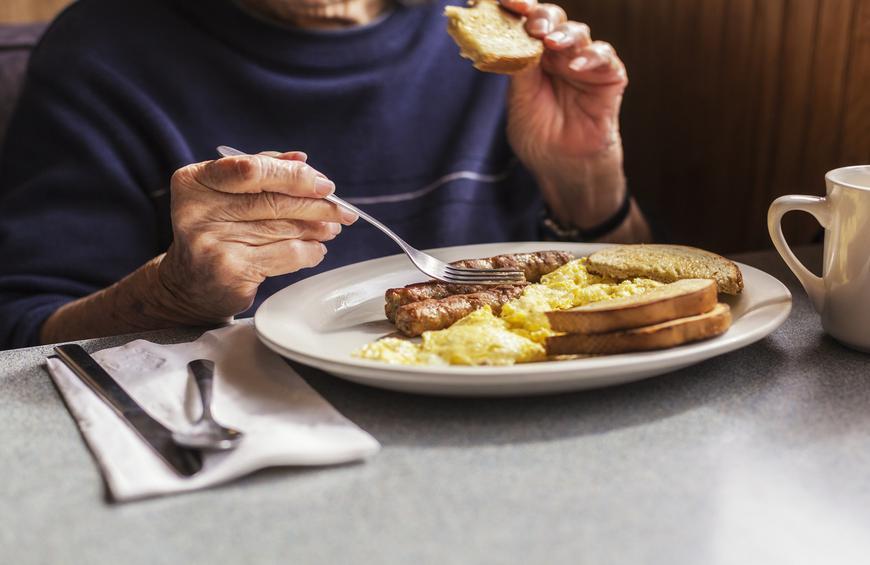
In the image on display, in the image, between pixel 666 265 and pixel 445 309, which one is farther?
pixel 666 265

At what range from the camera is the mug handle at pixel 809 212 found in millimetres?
1304

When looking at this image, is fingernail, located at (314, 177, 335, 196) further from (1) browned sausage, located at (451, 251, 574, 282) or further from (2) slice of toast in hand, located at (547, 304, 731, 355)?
(2) slice of toast in hand, located at (547, 304, 731, 355)

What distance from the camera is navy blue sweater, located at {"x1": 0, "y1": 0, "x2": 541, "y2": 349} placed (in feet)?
6.41

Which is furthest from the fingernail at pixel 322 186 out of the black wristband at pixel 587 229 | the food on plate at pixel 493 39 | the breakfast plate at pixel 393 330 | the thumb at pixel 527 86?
the black wristband at pixel 587 229

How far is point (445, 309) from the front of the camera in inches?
53.7

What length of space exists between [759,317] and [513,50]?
2.85ft

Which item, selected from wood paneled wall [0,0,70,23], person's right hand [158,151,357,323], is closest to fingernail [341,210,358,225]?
person's right hand [158,151,357,323]

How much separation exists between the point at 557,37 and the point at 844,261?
34.1 inches

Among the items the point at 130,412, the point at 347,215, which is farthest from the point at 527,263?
the point at 130,412

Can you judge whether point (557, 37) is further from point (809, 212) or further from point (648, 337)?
point (648, 337)

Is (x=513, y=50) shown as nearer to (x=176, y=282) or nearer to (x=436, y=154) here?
(x=436, y=154)

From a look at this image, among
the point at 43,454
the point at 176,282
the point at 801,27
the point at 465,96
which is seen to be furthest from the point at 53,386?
the point at 801,27

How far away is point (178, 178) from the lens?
4.68ft

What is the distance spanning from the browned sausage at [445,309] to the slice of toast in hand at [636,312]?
0.22 metres
